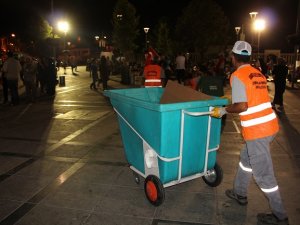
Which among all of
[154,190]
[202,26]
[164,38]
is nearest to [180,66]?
[154,190]

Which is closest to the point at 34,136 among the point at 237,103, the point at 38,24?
the point at 237,103

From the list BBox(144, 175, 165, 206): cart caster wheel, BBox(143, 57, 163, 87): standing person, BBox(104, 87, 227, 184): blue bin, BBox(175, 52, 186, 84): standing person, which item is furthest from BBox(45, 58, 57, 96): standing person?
BBox(144, 175, 165, 206): cart caster wheel

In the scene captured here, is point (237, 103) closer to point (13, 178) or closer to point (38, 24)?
point (13, 178)

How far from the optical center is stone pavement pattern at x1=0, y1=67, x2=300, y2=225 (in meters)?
3.90

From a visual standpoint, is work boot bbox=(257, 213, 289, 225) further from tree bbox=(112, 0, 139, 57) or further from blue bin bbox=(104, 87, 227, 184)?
tree bbox=(112, 0, 139, 57)

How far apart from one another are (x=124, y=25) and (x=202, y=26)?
1165 cm

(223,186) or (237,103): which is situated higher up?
(237,103)

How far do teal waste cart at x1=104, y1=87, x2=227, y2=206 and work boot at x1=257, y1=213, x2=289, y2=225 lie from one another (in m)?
0.83

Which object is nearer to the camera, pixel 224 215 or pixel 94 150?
pixel 224 215

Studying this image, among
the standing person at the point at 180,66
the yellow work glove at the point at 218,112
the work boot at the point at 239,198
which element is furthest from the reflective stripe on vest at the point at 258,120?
the standing person at the point at 180,66

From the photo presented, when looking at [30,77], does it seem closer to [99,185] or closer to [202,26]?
[99,185]

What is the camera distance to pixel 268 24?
182ft

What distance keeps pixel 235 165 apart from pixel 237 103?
2291 mm

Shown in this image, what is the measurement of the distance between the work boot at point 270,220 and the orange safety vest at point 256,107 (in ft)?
2.82
